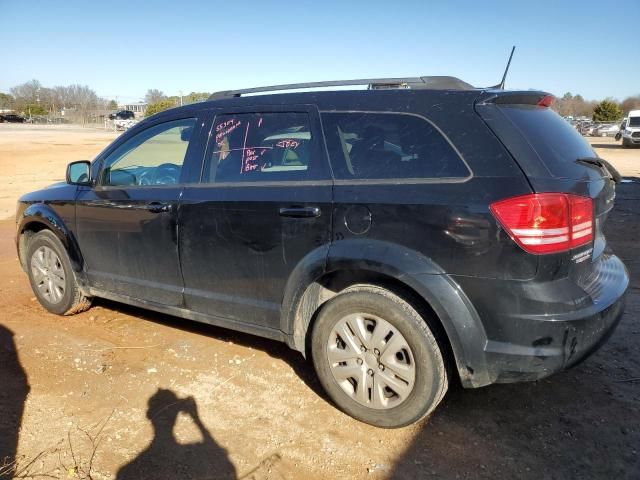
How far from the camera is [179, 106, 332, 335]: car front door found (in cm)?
308

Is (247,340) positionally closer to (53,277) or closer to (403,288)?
(403,288)

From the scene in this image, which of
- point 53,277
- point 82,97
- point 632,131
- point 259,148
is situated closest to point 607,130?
point 632,131

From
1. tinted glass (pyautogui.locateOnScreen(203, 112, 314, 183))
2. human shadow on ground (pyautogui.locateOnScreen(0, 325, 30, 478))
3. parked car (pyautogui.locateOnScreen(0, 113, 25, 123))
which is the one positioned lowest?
parked car (pyautogui.locateOnScreen(0, 113, 25, 123))

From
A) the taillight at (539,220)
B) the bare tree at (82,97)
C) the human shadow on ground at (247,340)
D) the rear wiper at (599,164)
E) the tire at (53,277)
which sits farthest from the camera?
the bare tree at (82,97)

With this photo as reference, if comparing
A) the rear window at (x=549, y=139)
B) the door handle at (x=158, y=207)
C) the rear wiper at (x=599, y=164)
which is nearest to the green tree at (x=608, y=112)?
the rear wiper at (x=599, y=164)

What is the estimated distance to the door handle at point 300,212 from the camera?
9.81ft

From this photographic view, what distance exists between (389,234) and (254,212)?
90 centimetres

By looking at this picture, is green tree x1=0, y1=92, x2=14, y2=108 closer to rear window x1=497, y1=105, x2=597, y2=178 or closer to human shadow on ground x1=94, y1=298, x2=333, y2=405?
human shadow on ground x1=94, y1=298, x2=333, y2=405

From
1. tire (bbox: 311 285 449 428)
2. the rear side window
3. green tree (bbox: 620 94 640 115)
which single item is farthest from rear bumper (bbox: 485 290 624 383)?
green tree (bbox: 620 94 640 115)

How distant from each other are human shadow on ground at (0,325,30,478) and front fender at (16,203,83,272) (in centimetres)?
79

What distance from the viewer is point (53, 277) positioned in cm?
464

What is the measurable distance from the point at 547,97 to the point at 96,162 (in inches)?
132

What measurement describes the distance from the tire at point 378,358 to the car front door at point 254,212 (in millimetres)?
368

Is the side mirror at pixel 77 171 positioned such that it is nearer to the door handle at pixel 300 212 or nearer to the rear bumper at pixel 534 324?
the door handle at pixel 300 212
